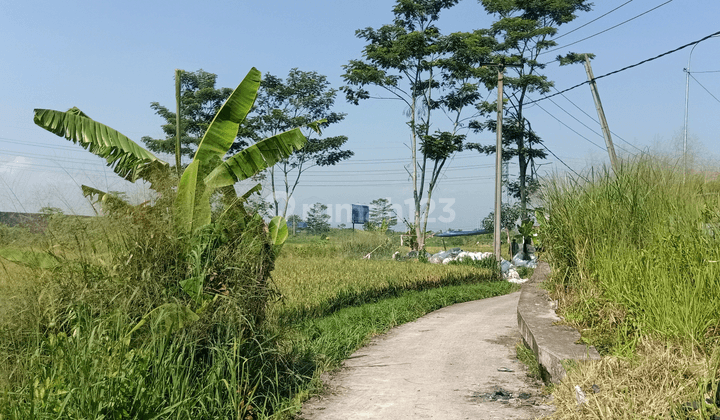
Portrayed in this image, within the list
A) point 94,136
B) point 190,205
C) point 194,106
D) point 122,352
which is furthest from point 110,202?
point 194,106

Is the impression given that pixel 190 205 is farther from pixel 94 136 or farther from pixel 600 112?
pixel 600 112

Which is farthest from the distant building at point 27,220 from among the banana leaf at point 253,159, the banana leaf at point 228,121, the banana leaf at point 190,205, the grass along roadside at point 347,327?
the grass along roadside at point 347,327

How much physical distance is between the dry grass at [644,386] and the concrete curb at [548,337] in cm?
31

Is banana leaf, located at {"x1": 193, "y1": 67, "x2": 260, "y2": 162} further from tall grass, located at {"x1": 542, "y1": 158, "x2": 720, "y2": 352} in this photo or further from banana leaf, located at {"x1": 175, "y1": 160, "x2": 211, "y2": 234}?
tall grass, located at {"x1": 542, "y1": 158, "x2": 720, "y2": 352}

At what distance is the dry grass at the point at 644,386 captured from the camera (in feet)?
13.8

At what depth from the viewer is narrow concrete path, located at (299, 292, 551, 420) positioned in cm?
512

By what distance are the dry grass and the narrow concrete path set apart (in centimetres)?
44

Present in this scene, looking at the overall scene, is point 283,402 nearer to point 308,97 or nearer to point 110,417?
point 110,417

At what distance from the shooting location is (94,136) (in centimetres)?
756

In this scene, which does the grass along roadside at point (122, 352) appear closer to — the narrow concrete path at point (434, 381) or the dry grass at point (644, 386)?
the narrow concrete path at point (434, 381)

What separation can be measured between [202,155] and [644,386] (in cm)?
494

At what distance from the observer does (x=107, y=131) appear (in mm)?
7605

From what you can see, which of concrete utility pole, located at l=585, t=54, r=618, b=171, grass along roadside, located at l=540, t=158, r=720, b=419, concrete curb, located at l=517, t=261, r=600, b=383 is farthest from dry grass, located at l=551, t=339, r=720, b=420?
concrete utility pole, located at l=585, t=54, r=618, b=171

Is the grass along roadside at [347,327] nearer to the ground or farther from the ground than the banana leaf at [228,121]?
nearer to the ground
